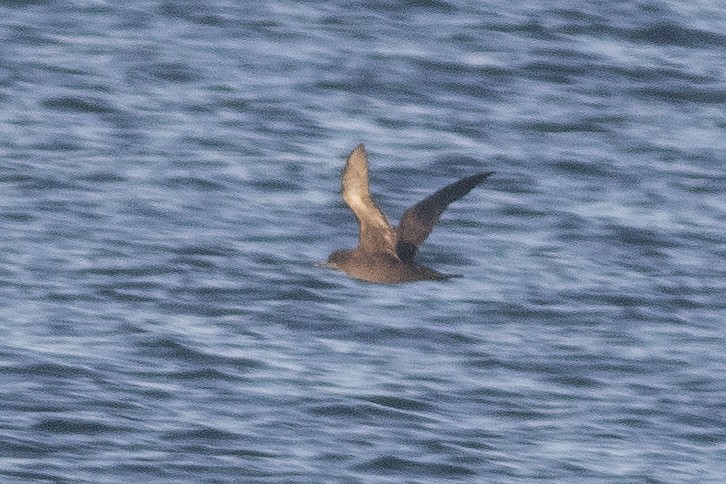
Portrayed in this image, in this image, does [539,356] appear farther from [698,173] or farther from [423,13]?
[423,13]

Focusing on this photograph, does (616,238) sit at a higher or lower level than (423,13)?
lower

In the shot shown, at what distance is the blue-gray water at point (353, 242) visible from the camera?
15.1 metres

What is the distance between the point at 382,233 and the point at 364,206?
0.68 ft

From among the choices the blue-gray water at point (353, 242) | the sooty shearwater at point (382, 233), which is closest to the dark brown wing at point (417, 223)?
the sooty shearwater at point (382, 233)

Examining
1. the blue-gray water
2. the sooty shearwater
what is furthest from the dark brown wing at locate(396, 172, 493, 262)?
the blue-gray water

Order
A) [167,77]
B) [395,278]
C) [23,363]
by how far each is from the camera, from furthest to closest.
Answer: [167,77], [23,363], [395,278]

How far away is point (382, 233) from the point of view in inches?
497

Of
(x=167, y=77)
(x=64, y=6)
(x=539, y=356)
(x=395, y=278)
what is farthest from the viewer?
(x=64, y=6)

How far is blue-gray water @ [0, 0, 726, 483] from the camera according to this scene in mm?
15141

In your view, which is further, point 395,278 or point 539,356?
point 539,356

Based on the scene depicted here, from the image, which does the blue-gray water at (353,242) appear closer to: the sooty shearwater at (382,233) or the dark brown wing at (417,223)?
the sooty shearwater at (382,233)

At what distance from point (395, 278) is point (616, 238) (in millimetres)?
6972

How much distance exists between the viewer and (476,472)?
48.1 feet

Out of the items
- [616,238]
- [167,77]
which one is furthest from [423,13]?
[616,238]
